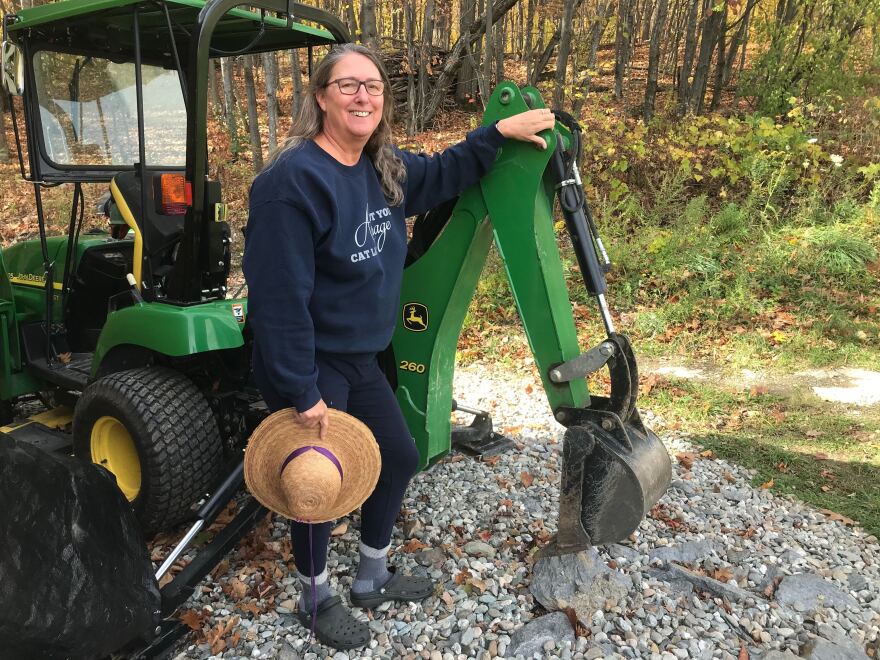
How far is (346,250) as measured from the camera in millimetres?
2135

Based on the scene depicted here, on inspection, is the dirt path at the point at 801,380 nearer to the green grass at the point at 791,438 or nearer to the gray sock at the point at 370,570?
the green grass at the point at 791,438

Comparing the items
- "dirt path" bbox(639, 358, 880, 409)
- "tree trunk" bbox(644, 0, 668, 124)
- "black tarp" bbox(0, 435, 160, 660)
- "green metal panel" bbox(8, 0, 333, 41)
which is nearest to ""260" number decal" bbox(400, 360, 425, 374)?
"black tarp" bbox(0, 435, 160, 660)

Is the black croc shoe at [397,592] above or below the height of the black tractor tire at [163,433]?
below

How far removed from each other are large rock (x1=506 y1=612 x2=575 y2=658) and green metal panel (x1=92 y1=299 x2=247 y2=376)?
1.66m

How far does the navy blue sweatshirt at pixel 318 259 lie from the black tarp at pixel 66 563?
79 cm

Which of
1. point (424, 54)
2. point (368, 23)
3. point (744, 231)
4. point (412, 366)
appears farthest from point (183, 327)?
point (424, 54)

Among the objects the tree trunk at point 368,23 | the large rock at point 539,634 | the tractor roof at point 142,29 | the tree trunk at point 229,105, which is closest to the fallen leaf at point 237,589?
the large rock at point 539,634

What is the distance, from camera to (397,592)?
8.95ft

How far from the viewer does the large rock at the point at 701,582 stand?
271 centimetres

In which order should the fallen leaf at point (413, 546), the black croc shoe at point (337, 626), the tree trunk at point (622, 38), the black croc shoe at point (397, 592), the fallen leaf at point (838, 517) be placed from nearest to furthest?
the black croc shoe at point (337, 626) → the black croc shoe at point (397, 592) → the fallen leaf at point (413, 546) → the fallen leaf at point (838, 517) → the tree trunk at point (622, 38)

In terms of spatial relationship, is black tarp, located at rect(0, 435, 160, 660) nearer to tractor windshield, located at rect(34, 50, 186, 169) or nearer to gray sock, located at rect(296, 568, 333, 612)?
gray sock, located at rect(296, 568, 333, 612)

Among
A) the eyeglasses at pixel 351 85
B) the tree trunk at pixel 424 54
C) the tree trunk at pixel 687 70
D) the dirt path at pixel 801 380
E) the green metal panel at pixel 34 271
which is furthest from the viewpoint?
the tree trunk at pixel 687 70

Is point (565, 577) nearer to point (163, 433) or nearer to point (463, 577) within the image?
point (463, 577)

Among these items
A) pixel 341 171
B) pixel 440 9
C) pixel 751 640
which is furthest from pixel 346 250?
pixel 440 9
